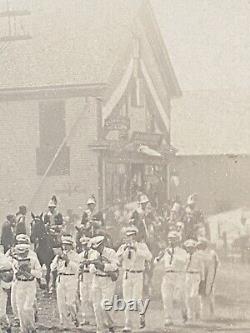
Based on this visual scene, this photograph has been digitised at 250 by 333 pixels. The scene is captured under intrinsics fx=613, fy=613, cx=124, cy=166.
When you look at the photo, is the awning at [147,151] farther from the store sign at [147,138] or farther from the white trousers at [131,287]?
the white trousers at [131,287]

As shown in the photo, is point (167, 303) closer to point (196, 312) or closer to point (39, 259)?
point (196, 312)

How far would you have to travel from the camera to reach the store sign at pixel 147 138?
2613 mm

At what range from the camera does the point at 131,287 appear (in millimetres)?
2654

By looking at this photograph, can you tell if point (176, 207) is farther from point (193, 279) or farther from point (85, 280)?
point (85, 280)

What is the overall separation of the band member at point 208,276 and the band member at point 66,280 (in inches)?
21.9

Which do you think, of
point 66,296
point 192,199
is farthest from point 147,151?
point 66,296

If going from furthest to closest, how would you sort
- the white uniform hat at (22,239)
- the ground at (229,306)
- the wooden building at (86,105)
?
the white uniform hat at (22,239), the wooden building at (86,105), the ground at (229,306)

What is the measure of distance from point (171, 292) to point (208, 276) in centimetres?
18

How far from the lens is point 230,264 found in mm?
2525

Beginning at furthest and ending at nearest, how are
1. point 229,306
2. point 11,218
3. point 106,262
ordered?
point 11,218
point 106,262
point 229,306

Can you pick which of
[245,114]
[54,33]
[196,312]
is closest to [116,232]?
[196,312]

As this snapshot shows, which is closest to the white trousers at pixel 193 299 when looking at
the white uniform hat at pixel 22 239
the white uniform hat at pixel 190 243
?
the white uniform hat at pixel 190 243

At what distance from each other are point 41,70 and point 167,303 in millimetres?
1147

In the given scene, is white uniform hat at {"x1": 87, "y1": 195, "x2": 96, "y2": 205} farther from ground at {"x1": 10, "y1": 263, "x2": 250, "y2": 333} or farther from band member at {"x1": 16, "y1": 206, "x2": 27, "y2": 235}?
ground at {"x1": 10, "y1": 263, "x2": 250, "y2": 333}
